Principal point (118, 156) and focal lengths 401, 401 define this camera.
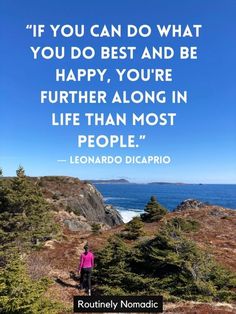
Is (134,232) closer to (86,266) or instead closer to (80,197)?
(86,266)

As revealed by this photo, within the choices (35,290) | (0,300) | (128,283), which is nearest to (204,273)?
(128,283)

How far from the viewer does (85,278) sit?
59.7ft

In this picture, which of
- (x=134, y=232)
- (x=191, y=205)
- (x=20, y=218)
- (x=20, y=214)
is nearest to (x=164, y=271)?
(x=20, y=218)

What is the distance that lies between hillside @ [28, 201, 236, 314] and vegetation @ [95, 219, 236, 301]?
112 centimetres

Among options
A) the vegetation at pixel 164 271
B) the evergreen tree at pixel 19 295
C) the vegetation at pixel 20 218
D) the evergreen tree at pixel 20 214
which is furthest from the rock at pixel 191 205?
the evergreen tree at pixel 19 295

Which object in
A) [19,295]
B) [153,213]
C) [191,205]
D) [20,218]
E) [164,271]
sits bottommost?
A: [164,271]

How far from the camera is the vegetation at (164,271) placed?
17391 millimetres

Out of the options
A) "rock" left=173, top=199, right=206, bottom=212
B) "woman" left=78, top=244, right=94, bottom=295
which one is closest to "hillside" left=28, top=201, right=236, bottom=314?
"woman" left=78, top=244, right=94, bottom=295

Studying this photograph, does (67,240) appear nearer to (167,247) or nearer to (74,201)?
(167,247)

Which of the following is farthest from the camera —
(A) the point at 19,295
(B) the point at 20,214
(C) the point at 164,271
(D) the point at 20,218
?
(B) the point at 20,214

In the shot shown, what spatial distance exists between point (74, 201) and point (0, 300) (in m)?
65.9

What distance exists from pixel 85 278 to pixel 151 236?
9822mm

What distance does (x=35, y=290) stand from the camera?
1055cm

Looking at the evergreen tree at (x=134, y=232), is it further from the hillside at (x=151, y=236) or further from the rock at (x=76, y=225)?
the rock at (x=76, y=225)
